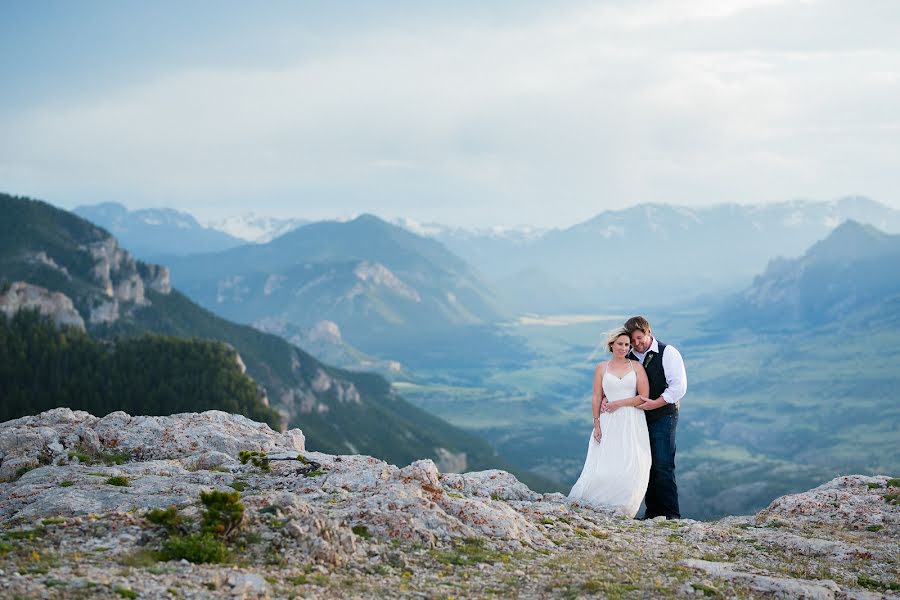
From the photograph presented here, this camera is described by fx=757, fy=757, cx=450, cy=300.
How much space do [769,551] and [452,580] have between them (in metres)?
11.0

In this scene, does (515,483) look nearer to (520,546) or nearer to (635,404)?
(635,404)

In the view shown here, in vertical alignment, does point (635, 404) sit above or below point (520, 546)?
above

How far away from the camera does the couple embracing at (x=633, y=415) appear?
26.7m

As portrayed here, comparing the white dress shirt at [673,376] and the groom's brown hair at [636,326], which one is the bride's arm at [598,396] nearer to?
the groom's brown hair at [636,326]

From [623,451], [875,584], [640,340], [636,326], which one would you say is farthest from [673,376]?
[875,584]

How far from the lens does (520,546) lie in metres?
21.7

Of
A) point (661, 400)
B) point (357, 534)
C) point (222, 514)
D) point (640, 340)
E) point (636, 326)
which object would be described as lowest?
point (357, 534)

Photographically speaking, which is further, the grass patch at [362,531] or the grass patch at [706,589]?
the grass patch at [362,531]

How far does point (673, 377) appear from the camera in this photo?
26594 mm

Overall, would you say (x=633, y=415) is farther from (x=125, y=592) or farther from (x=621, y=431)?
(x=125, y=592)

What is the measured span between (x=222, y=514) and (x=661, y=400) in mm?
15276

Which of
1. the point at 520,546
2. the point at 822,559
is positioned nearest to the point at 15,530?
the point at 520,546

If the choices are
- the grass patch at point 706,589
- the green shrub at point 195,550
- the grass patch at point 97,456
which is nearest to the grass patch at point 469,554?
the grass patch at point 706,589

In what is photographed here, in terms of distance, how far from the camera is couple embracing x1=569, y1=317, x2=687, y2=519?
87.5 ft
